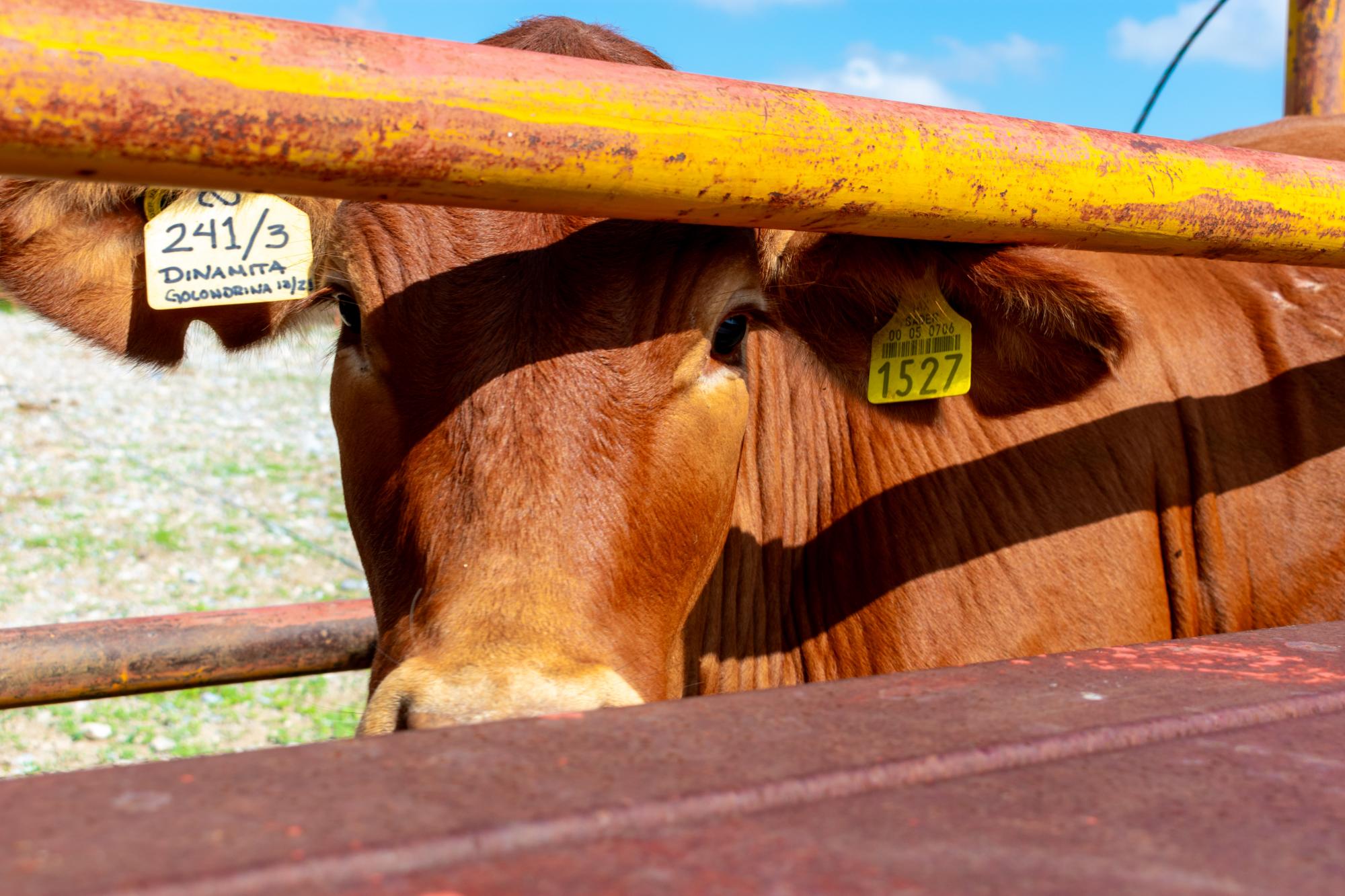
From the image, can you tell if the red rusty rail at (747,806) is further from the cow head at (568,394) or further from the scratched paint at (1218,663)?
the cow head at (568,394)

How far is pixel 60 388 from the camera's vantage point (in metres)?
14.3

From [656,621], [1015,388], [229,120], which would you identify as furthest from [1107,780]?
[1015,388]

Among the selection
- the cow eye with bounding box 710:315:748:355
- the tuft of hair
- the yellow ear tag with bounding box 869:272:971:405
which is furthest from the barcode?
the tuft of hair

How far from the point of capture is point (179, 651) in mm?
3105

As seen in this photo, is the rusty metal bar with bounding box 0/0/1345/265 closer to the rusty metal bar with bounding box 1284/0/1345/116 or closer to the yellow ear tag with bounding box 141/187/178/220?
the yellow ear tag with bounding box 141/187/178/220

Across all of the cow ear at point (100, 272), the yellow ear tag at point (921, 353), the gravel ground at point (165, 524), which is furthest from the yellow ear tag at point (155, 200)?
the yellow ear tag at point (921, 353)

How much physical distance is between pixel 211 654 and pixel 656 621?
153 cm

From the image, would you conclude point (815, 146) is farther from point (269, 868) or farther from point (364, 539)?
point (364, 539)

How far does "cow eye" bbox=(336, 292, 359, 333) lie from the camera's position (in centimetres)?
247

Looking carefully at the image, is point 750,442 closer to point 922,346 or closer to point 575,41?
point 922,346

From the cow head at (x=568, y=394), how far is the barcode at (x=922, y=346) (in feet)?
0.19

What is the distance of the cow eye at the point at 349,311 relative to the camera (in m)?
2.47

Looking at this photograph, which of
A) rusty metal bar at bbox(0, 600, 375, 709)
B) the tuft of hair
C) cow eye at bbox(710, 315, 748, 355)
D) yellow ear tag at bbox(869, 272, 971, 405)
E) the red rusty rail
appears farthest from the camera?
rusty metal bar at bbox(0, 600, 375, 709)

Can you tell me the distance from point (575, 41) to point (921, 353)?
1029 mm
